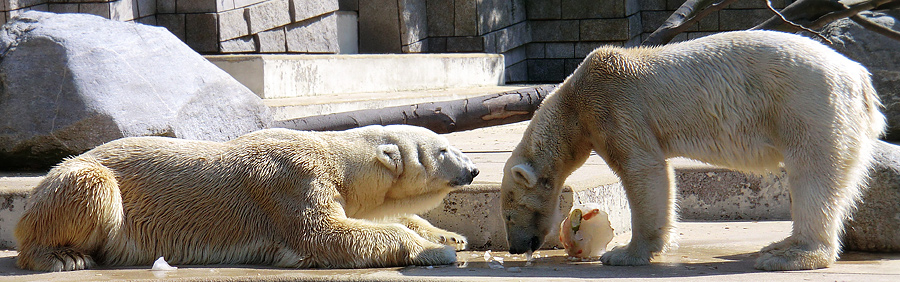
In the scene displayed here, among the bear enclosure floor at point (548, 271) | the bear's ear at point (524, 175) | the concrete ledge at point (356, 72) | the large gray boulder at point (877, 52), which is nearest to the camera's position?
the bear enclosure floor at point (548, 271)

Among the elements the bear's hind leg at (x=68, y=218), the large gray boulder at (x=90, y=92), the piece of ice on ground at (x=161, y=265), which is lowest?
the piece of ice on ground at (x=161, y=265)

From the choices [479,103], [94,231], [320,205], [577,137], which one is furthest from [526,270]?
[479,103]

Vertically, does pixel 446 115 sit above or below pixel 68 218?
above

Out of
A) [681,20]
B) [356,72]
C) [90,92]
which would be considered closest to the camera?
[90,92]

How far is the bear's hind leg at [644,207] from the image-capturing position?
3.85m

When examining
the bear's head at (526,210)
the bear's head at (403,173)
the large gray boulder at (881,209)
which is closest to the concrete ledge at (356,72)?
the bear's head at (403,173)

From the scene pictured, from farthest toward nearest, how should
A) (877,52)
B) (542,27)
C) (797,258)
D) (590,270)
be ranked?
1. (542,27)
2. (877,52)
3. (590,270)
4. (797,258)

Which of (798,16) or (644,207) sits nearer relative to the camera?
(644,207)

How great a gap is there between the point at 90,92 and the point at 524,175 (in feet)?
9.28

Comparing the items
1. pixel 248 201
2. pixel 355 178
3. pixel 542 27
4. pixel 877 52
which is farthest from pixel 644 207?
pixel 542 27

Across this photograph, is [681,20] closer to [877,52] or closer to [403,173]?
[877,52]

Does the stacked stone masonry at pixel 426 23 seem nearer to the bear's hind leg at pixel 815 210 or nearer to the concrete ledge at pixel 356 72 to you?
the concrete ledge at pixel 356 72

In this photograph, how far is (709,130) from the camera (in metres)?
3.89

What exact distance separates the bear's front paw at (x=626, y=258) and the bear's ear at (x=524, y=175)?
45cm
